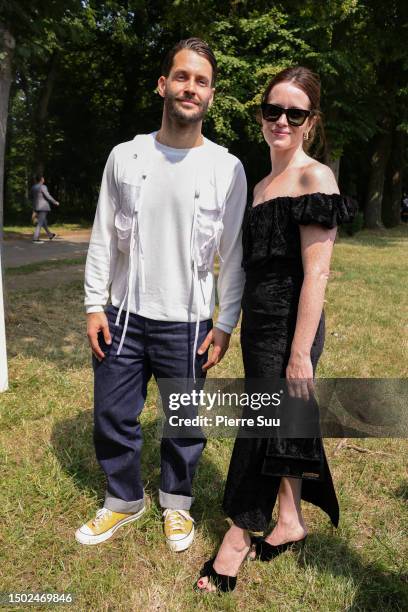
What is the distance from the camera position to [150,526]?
2754 mm

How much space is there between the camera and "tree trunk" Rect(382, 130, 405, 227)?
85.3ft

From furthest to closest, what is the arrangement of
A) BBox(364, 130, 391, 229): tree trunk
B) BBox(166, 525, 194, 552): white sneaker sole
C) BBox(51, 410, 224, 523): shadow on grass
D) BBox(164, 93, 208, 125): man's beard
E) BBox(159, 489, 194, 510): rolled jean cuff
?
BBox(364, 130, 391, 229): tree trunk < BBox(51, 410, 224, 523): shadow on grass < BBox(159, 489, 194, 510): rolled jean cuff < BBox(166, 525, 194, 552): white sneaker sole < BBox(164, 93, 208, 125): man's beard

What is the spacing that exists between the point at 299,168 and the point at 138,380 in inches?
49.5

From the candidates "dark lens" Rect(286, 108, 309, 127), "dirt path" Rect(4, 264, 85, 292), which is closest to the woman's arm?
"dark lens" Rect(286, 108, 309, 127)

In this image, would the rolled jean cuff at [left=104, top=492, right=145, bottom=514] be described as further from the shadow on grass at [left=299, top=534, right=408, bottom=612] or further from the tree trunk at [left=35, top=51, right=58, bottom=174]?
the tree trunk at [left=35, top=51, right=58, bottom=174]

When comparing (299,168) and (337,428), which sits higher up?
(299,168)

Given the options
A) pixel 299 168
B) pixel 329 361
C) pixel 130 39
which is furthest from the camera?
pixel 130 39

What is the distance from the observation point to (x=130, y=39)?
20781mm

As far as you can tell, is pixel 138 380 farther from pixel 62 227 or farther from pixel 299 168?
pixel 62 227

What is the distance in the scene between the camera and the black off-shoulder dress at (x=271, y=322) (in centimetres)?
205

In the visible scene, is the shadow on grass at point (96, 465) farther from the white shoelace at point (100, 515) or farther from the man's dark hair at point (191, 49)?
the man's dark hair at point (191, 49)

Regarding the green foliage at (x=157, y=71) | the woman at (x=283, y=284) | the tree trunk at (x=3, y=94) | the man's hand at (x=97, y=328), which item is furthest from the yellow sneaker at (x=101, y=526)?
the green foliage at (x=157, y=71)

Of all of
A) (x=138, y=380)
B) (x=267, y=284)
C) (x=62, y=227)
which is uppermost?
(x=267, y=284)

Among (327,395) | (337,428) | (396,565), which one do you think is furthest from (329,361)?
(396,565)
